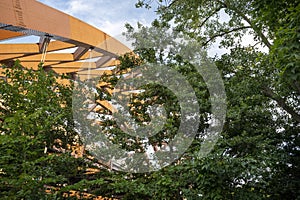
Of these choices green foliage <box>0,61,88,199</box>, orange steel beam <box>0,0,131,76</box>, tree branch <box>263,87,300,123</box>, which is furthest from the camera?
orange steel beam <box>0,0,131,76</box>

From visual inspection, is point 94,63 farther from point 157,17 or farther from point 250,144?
point 250,144

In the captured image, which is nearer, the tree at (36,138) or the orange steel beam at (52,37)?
the tree at (36,138)

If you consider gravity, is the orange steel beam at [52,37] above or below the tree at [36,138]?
above

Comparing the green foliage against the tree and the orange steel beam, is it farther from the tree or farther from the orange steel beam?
the orange steel beam

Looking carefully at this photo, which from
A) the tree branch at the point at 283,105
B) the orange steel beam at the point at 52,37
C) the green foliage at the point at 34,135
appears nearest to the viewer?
the green foliage at the point at 34,135

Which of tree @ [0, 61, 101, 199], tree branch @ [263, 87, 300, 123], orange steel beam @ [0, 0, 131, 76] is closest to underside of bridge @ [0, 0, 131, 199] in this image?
orange steel beam @ [0, 0, 131, 76]

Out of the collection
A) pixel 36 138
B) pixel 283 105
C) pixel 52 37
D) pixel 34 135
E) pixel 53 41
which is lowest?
pixel 36 138

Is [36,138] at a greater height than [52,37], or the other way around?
[52,37]

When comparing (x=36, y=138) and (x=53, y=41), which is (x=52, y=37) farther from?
(x=36, y=138)

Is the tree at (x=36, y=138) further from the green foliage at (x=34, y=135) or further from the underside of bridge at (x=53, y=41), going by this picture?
the underside of bridge at (x=53, y=41)

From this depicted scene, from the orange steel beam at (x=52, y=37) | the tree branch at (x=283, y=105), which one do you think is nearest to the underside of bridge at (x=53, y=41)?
the orange steel beam at (x=52, y=37)

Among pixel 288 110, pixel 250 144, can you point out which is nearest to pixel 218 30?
pixel 288 110

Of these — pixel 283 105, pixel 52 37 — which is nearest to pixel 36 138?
pixel 52 37

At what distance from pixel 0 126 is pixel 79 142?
156 cm
